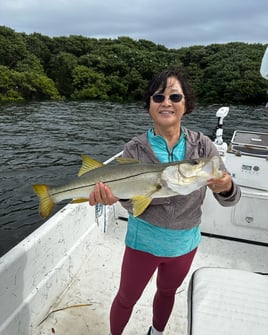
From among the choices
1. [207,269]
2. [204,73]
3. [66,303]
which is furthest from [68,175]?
[204,73]

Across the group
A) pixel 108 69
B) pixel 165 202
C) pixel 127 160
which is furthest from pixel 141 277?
pixel 108 69

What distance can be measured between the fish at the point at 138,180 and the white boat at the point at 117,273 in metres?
0.74

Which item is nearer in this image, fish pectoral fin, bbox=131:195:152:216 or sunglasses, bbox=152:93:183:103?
fish pectoral fin, bbox=131:195:152:216

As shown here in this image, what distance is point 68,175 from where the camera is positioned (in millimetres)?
11570

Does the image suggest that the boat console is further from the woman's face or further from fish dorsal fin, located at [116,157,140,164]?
fish dorsal fin, located at [116,157,140,164]

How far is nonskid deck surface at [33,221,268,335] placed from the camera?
2971 mm

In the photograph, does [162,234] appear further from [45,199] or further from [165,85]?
[165,85]

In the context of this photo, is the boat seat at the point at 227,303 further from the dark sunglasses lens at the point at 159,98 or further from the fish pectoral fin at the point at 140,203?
the dark sunglasses lens at the point at 159,98

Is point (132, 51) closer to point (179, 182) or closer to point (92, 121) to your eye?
point (92, 121)

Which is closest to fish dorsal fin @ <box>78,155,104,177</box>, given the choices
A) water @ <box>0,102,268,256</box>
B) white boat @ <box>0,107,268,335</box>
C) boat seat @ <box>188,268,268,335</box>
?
white boat @ <box>0,107,268,335</box>

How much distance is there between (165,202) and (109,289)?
1.81 m

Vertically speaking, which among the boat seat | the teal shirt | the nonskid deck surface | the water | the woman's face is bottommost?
the water

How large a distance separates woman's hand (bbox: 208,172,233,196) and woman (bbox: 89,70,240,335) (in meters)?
0.01

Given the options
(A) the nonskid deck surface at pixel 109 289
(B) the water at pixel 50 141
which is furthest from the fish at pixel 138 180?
(B) the water at pixel 50 141
